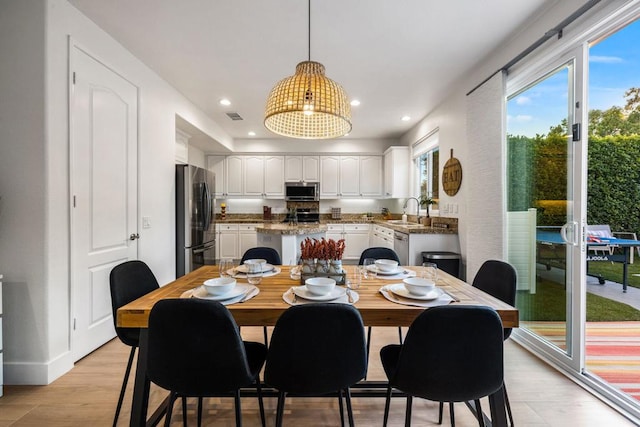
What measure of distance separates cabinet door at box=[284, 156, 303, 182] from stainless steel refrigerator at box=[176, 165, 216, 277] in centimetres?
229

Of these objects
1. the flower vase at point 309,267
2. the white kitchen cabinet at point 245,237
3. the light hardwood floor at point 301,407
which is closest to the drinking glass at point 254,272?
the flower vase at point 309,267

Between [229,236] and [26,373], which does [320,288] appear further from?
[229,236]

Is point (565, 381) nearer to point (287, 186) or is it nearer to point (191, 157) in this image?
point (287, 186)

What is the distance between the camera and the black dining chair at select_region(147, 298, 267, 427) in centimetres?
112

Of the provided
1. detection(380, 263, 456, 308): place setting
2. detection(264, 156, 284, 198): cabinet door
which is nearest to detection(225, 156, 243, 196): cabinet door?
detection(264, 156, 284, 198): cabinet door

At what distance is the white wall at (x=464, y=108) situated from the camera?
7.20 feet

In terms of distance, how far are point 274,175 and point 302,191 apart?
681mm

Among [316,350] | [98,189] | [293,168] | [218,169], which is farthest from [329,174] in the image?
[316,350]

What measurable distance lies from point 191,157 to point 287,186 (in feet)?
6.26

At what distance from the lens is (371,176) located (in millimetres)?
6312

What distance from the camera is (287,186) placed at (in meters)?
6.25

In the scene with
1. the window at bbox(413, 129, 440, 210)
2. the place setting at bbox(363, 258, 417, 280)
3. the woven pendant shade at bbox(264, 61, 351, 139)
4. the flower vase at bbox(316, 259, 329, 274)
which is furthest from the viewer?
the window at bbox(413, 129, 440, 210)

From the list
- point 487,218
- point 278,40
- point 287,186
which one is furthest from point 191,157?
point 487,218

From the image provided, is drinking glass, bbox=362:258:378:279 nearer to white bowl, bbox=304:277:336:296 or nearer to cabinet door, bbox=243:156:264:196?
white bowl, bbox=304:277:336:296
